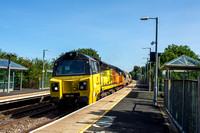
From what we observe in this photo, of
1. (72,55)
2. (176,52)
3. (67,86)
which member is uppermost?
(176,52)

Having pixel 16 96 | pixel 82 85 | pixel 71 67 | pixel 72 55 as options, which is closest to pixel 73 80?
pixel 82 85

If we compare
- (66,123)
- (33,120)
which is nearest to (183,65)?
(66,123)

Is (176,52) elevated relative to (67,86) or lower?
elevated

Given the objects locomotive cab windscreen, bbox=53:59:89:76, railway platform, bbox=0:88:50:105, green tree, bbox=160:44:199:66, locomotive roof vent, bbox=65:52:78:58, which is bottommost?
railway platform, bbox=0:88:50:105

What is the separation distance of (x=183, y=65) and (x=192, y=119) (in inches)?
305

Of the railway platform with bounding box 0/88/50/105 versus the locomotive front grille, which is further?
the railway platform with bounding box 0/88/50/105

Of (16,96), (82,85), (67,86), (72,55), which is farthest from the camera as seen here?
(16,96)

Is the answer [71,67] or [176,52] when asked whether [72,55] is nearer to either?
[71,67]

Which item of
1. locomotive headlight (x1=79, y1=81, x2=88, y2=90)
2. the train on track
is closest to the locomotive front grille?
the train on track

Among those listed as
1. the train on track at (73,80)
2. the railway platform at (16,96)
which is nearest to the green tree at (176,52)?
the railway platform at (16,96)

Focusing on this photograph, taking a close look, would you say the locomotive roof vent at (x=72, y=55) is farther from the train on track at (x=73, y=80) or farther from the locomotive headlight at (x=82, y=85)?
the locomotive headlight at (x=82, y=85)

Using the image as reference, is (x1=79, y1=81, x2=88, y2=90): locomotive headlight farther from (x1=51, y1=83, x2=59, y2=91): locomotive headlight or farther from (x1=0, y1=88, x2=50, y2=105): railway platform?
(x1=0, y1=88, x2=50, y2=105): railway platform

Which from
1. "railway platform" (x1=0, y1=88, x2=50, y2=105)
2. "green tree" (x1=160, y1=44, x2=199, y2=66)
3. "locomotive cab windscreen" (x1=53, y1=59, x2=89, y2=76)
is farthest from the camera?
"green tree" (x1=160, y1=44, x2=199, y2=66)

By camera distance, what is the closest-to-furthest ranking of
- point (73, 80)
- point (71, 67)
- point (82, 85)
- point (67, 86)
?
point (82, 85)
point (73, 80)
point (67, 86)
point (71, 67)
